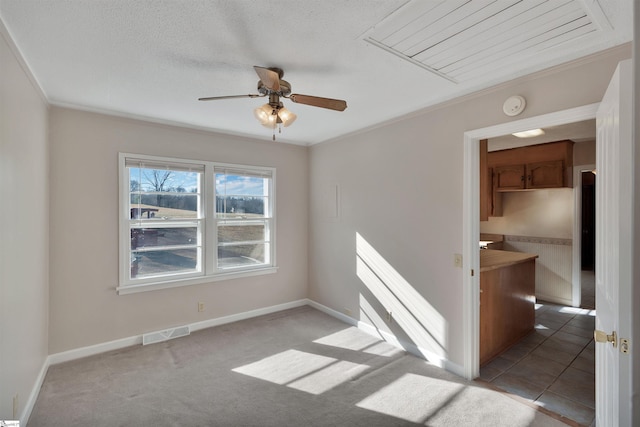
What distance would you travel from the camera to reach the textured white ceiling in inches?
60.2

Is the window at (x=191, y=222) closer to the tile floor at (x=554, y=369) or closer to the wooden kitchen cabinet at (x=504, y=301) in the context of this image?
the wooden kitchen cabinet at (x=504, y=301)

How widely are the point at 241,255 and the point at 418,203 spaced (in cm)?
252

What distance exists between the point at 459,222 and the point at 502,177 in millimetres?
3164

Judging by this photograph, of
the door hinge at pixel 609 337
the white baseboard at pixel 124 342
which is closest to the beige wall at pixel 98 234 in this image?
the white baseboard at pixel 124 342

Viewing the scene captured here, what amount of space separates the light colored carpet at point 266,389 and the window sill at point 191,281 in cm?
63

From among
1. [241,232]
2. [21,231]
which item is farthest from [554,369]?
[21,231]

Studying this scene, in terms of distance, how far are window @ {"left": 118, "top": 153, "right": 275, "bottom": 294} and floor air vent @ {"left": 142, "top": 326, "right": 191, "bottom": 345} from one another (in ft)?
1.75

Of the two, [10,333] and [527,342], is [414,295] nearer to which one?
[527,342]

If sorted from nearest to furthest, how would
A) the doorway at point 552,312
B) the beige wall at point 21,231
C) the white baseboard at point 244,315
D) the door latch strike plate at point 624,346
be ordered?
1. the door latch strike plate at point 624,346
2. the beige wall at point 21,231
3. the doorway at point 552,312
4. the white baseboard at point 244,315

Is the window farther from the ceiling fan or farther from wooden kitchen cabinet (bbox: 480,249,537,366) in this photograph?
wooden kitchen cabinet (bbox: 480,249,537,366)

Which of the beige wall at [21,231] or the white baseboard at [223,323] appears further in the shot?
the white baseboard at [223,323]

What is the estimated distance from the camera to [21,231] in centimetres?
202

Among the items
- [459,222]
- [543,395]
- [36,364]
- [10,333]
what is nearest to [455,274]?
[459,222]

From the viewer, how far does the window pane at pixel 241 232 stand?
13.1ft
